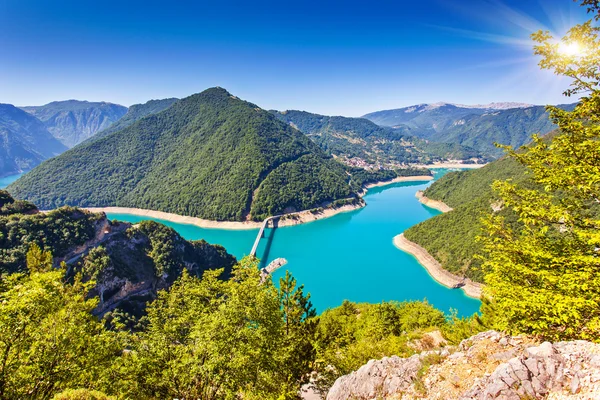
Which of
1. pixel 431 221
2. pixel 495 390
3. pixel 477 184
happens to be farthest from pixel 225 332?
pixel 477 184

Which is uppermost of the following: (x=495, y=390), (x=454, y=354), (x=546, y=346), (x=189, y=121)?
(x=189, y=121)

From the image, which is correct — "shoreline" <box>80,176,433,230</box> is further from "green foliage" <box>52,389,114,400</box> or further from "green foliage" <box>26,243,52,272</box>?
"green foliage" <box>52,389,114,400</box>

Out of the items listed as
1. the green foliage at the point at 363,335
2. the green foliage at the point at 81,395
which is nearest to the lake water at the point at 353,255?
the green foliage at the point at 363,335

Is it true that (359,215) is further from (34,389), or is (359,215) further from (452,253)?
(34,389)

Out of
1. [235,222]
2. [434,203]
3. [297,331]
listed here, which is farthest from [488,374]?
[434,203]

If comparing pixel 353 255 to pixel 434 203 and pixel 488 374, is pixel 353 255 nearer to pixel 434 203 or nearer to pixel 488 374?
pixel 434 203

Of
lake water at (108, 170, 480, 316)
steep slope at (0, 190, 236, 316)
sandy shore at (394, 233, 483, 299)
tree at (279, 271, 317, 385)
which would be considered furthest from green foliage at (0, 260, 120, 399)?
sandy shore at (394, 233, 483, 299)

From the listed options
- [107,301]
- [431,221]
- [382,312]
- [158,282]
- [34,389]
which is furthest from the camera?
[431,221]
